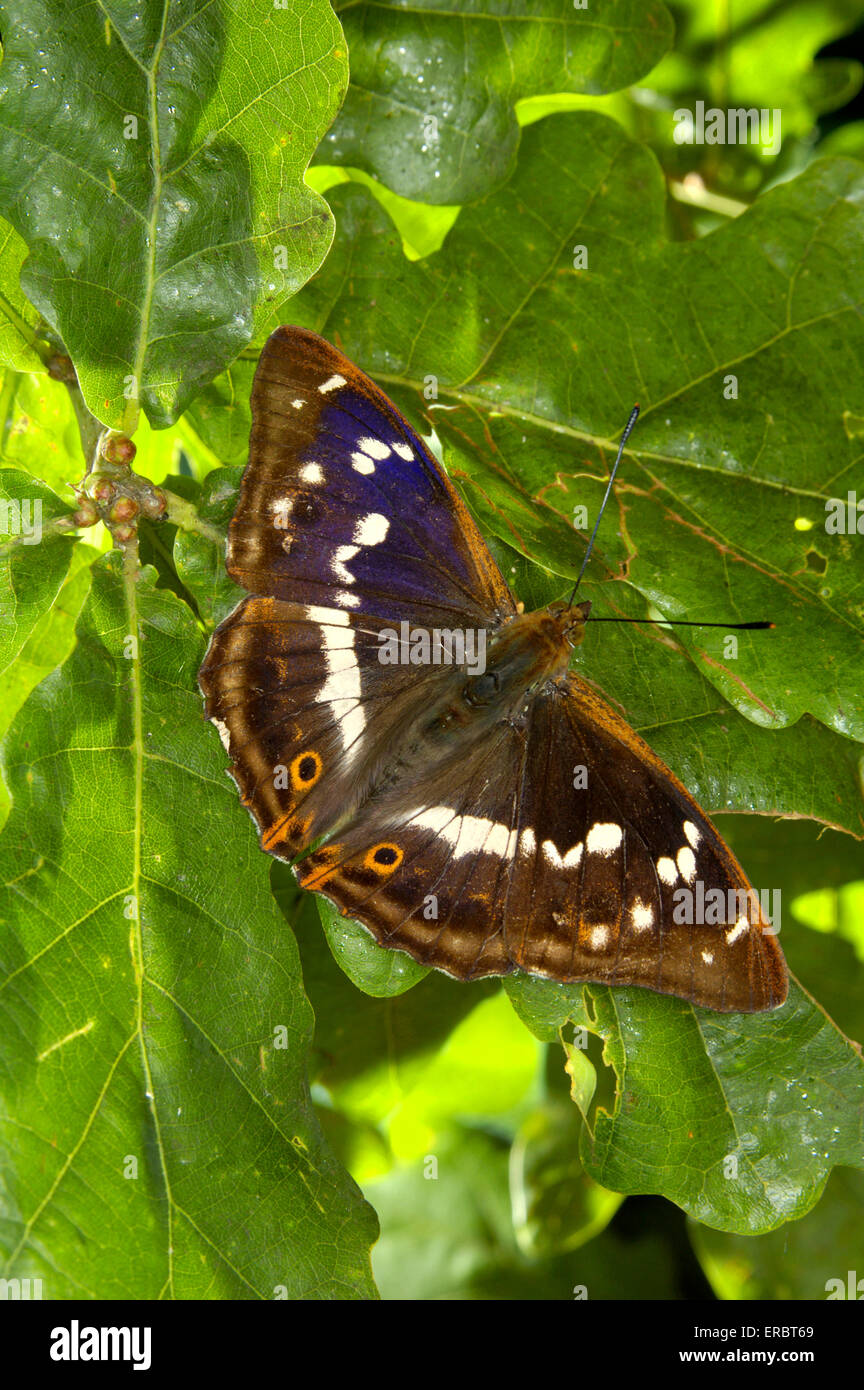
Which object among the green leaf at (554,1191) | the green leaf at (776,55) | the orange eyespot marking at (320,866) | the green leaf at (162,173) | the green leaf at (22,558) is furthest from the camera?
the green leaf at (554,1191)

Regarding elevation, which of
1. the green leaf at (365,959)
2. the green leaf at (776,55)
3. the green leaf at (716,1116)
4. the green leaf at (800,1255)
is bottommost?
the green leaf at (800,1255)

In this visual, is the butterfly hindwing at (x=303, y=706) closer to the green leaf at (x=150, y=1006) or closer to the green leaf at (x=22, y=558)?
the green leaf at (x=150, y=1006)

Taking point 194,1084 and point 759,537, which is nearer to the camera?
point 194,1084

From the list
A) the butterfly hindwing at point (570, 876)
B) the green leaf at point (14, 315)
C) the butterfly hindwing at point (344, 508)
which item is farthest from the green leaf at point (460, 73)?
the butterfly hindwing at point (570, 876)

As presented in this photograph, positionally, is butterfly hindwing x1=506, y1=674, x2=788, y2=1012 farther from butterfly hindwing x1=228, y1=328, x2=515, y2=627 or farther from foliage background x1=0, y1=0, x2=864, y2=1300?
butterfly hindwing x1=228, y1=328, x2=515, y2=627

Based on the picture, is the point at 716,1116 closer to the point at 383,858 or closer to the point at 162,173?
the point at 383,858
